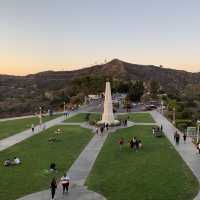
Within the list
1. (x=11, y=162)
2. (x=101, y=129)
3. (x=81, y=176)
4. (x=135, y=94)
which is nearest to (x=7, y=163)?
(x=11, y=162)

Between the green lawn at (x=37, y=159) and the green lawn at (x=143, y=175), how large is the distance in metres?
2.72

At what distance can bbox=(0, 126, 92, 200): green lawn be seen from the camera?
20078 mm

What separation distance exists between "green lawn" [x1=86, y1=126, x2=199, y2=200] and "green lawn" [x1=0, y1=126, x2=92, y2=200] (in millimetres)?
2723

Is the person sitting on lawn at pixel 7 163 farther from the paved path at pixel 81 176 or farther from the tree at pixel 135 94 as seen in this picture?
the tree at pixel 135 94

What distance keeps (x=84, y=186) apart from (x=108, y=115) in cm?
2531

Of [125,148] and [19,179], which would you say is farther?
[125,148]

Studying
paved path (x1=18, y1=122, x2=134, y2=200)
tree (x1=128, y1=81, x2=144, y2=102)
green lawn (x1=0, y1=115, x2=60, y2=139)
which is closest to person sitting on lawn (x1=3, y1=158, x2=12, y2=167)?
paved path (x1=18, y1=122, x2=134, y2=200)

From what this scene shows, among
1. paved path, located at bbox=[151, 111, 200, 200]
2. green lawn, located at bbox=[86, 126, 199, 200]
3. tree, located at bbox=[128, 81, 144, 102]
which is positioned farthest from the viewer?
tree, located at bbox=[128, 81, 144, 102]

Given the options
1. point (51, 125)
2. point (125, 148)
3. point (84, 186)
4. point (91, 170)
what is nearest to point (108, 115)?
point (51, 125)

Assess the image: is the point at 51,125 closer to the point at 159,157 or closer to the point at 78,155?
the point at 78,155

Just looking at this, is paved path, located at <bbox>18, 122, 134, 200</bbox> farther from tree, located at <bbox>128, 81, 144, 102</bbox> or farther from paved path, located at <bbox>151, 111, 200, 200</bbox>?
tree, located at <bbox>128, 81, 144, 102</bbox>

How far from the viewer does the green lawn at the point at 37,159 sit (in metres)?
20.1

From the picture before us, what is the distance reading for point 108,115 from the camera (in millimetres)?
45000

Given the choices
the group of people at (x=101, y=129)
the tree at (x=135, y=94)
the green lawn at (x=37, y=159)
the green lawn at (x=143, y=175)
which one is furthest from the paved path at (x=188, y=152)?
the tree at (x=135, y=94)
